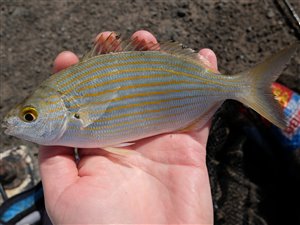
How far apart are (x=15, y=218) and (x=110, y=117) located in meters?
1.33

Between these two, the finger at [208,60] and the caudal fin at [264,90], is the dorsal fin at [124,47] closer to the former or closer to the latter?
the finger at [208,60]

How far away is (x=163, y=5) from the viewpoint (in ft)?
14.3

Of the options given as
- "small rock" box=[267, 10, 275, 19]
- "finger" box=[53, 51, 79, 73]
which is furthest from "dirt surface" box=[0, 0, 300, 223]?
"finger" box=[53, 51, 79, 73]

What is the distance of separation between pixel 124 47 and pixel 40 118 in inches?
28.6

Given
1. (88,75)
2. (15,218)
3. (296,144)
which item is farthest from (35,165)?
(296,144)

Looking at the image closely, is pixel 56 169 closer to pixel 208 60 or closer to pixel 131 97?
pixel 131 97

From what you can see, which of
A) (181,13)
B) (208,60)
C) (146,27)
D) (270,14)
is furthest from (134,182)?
(270,14)

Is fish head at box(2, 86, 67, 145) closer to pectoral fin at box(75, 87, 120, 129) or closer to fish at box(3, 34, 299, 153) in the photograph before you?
fish at box(3, 34, 299, 153)

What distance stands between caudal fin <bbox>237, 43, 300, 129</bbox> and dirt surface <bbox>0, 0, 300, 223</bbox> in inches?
59.9

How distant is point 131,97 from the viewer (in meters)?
2.52

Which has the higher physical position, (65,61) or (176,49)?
(176,49)

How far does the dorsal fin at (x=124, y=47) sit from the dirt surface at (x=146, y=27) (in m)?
1.60

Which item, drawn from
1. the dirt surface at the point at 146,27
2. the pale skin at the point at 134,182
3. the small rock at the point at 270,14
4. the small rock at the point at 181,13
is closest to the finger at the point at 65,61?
the pale skin at the point at 134,182

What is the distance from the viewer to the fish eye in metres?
2.35
